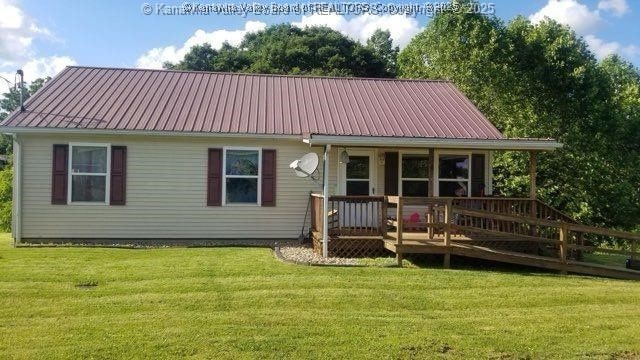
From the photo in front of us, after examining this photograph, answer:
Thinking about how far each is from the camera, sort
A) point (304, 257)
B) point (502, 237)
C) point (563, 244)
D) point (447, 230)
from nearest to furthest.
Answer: point (447, 230) → point (563, 244) → point (304, 257) → point (502, 237)

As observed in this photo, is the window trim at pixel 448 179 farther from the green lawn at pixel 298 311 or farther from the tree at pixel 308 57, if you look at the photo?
the tree at pixel 308 57

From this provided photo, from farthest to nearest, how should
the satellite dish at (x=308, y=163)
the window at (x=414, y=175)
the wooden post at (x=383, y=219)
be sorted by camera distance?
1. the window at (x=414, y=175)
2. the satellite dish at (x=308, y=163)
3. the wooden post at (x=383, y=219)

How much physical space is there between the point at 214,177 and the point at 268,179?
4.05 ft

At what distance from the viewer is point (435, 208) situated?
33.9 ft

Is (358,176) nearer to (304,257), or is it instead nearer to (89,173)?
(304,257)

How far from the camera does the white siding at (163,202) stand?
11.6 metres

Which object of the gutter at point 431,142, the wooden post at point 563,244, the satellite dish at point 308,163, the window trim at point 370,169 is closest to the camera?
the wooden post at point 563,244

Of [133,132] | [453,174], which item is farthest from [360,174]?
[133,132]

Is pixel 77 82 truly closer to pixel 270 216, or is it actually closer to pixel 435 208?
pixel 270 216

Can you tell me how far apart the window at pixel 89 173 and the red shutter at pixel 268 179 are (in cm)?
348

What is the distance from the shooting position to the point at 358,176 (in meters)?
12.6

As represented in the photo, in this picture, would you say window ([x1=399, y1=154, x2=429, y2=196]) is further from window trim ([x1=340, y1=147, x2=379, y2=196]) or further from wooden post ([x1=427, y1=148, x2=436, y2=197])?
window trim ([x1=340, y1=147, x2=379, y2=196])

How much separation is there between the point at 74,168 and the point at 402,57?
18118 mm

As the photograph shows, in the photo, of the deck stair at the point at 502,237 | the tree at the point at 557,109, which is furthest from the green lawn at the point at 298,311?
the tree at the point at 557,109
